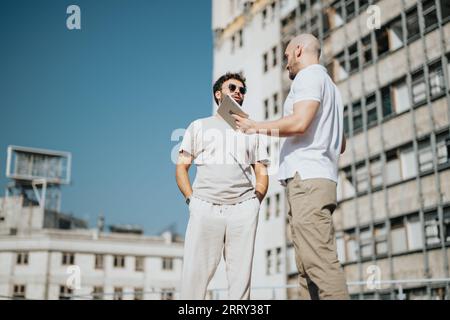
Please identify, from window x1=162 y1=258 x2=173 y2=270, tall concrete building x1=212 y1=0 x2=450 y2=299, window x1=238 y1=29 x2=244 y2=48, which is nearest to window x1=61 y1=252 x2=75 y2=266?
window x1=162 y1=258 x2=173 y2=270

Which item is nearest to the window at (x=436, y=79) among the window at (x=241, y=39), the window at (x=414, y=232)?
the window at (x=414, y=232)

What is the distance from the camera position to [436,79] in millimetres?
25500

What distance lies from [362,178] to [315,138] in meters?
25.9

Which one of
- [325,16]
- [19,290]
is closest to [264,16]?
[325,16]

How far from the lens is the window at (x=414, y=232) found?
25.2m

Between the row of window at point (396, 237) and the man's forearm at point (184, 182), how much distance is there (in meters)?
20.7

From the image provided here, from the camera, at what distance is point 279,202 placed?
36.3 metres

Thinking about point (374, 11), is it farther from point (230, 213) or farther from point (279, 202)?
point (230, 213)

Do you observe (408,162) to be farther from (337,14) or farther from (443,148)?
(337,14)

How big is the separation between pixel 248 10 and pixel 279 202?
13896 mm

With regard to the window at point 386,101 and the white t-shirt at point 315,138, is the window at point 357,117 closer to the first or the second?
the window at point 386,101

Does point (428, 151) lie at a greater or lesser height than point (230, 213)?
greater
